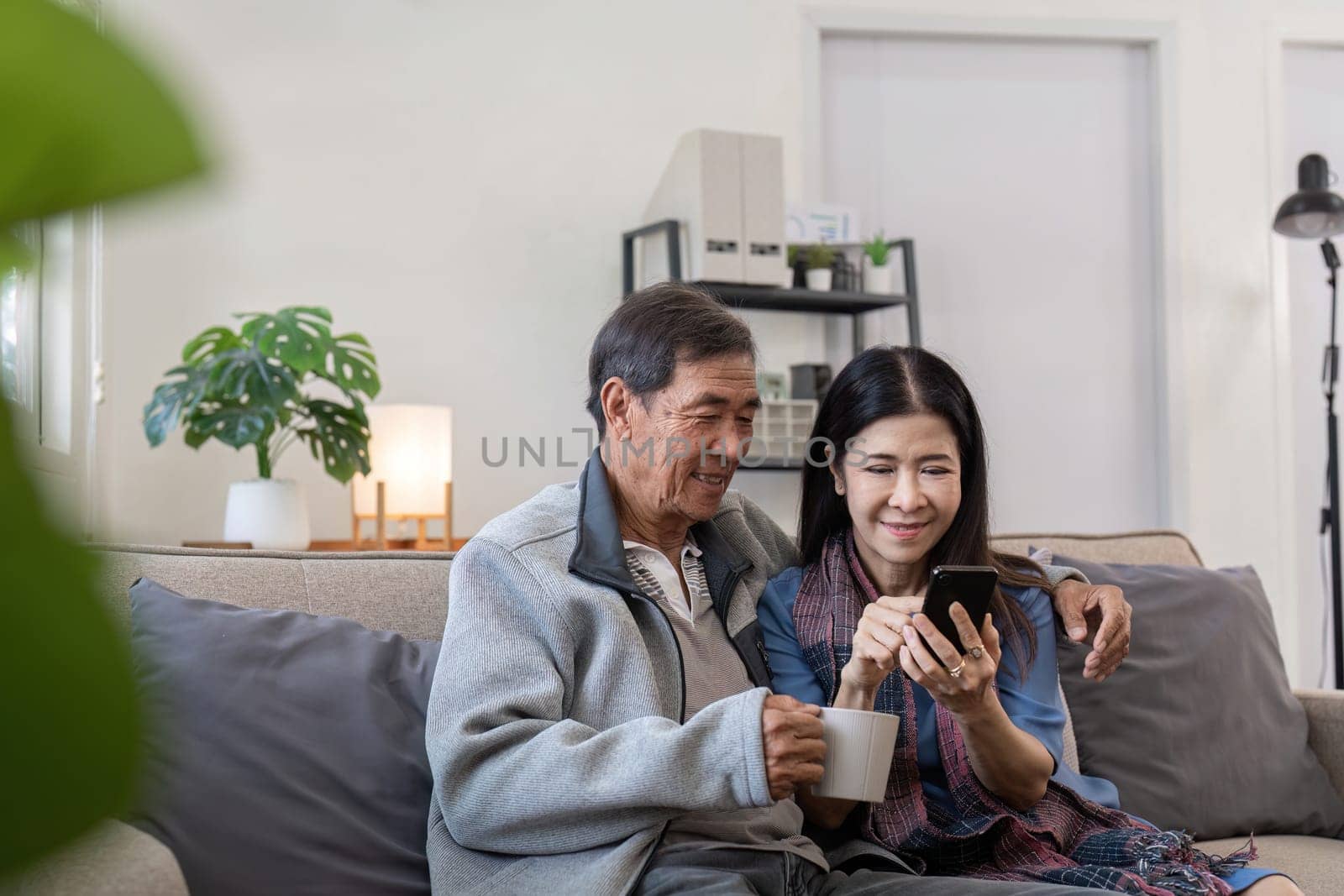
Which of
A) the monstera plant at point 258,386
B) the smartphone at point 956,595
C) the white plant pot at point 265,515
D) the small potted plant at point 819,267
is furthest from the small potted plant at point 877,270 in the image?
the smartphone at point 956,595

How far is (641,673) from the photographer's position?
1481 millimetres

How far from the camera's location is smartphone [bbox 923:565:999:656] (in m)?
1.39

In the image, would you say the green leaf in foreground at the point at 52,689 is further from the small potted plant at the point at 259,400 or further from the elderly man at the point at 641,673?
the small potted plant at the point at 259,400

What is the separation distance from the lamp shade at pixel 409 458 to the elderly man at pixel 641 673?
179 centimetres

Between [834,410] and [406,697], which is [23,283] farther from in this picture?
[834,410]

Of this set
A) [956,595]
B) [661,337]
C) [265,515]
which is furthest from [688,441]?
[265,515]

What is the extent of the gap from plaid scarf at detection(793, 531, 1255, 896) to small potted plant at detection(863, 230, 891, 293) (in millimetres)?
2644

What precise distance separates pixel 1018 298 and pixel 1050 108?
707 mm

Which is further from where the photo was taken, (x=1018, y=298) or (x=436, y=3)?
(x=1018, y=298)

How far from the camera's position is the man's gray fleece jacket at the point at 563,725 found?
130 centimetres

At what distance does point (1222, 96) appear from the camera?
4.61m

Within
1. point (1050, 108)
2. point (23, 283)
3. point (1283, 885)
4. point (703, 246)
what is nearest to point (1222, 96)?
point (1050, 108)

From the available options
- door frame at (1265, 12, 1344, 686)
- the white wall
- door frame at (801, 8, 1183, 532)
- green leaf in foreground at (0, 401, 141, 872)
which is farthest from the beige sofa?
door frame at (1265, 12, 1344, 686)

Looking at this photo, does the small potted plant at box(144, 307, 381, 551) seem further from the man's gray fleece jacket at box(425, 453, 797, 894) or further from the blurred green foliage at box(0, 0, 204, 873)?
the blurred green foliage at box(0, 0, 204, 873)
